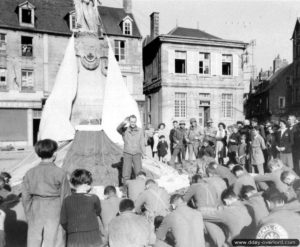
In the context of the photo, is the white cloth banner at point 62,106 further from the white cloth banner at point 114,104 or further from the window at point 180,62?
the window at point 180,62

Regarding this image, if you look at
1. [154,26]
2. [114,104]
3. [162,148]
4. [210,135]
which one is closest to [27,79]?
[154,26]

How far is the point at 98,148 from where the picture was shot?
10.6m

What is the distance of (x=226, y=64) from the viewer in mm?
33094

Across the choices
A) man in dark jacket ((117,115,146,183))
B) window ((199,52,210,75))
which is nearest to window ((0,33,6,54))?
window ((199,52,210,75))

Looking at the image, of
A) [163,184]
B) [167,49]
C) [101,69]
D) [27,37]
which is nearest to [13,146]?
[27,37]

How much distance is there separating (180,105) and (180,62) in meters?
3.78

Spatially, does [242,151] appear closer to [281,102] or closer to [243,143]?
[243,143]

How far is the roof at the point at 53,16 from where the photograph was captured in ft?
98.5

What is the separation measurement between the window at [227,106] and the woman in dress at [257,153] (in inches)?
835

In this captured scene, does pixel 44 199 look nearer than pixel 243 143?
Yes

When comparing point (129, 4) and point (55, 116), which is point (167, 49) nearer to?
point (129, 4)

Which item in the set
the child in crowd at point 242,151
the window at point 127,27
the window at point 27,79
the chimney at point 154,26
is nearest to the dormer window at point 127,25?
the window at point 127,27

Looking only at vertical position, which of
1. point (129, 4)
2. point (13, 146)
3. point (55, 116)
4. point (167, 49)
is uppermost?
point (129, 4)

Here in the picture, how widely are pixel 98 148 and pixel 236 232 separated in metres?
6.08
